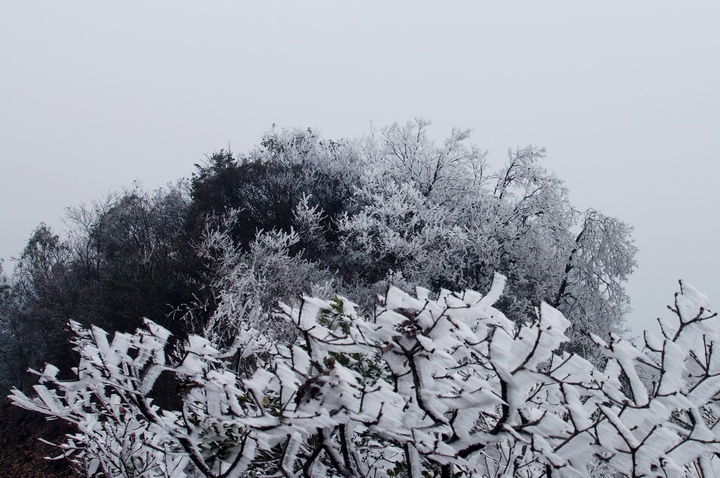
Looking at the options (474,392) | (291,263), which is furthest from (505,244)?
(474,392)

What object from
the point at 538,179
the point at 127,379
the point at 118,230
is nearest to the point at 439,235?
the point at 538,179

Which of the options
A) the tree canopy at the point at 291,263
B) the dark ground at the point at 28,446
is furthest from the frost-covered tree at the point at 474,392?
the dark ground at the point at 28,446

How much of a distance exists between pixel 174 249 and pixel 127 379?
15.4 metres

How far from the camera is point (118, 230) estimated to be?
22.1 meters

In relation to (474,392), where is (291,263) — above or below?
above

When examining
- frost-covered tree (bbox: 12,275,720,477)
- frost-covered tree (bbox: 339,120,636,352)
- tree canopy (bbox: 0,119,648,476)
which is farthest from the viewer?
frost-covered tree (bbox: 339,120,636,352)

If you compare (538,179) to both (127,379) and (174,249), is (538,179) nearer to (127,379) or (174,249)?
(174,249)

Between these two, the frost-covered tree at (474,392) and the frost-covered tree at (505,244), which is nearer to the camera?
the frost-covered tree at (474,392)

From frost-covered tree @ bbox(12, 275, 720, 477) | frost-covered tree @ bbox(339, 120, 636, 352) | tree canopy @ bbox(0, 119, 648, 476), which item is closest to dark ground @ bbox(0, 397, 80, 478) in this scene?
tree canopy @ bbox(0, 119, 648, 476)

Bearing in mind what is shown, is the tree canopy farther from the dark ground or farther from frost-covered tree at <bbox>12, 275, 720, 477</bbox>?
the dark ground

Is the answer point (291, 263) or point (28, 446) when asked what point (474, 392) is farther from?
point (28, 446)

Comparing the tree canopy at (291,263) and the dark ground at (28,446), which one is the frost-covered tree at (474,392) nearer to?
the tree canopy at (291,263)

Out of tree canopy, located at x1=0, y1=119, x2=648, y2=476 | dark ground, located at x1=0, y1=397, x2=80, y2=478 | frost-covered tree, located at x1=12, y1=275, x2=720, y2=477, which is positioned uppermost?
tree canopy, located at x1=0, y1=119, x2=648, y2=476

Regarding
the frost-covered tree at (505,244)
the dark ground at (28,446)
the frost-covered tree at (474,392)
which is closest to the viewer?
the frost-covered tree at (474,392)
